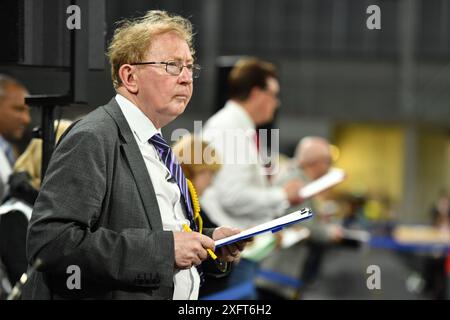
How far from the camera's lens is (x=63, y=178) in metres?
2.21

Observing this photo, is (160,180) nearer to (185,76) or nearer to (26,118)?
(185,76)

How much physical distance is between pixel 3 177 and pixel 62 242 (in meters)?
1.80

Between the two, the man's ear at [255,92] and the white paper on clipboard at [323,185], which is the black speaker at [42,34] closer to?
the man's ear at [255,92]

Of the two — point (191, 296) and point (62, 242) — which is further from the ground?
point (62, 242)

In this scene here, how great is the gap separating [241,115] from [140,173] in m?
2.38

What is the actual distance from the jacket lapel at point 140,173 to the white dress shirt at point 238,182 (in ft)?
6.18

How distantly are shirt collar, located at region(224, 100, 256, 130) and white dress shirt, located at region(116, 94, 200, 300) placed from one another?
7.04 feet

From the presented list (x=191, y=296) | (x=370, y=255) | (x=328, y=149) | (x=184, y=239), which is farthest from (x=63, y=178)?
(x=370, y=255)

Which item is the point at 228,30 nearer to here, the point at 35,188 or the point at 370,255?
the point at 370,255

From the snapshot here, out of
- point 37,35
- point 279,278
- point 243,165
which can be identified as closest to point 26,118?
point 37,35

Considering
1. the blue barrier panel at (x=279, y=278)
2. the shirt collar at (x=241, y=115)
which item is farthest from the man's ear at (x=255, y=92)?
the blue barrier panel at (x=279, y=278)

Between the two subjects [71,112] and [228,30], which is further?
[228,30]

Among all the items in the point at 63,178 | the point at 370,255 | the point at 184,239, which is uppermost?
the point at 63,178

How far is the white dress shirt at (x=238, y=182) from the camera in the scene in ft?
14.4
